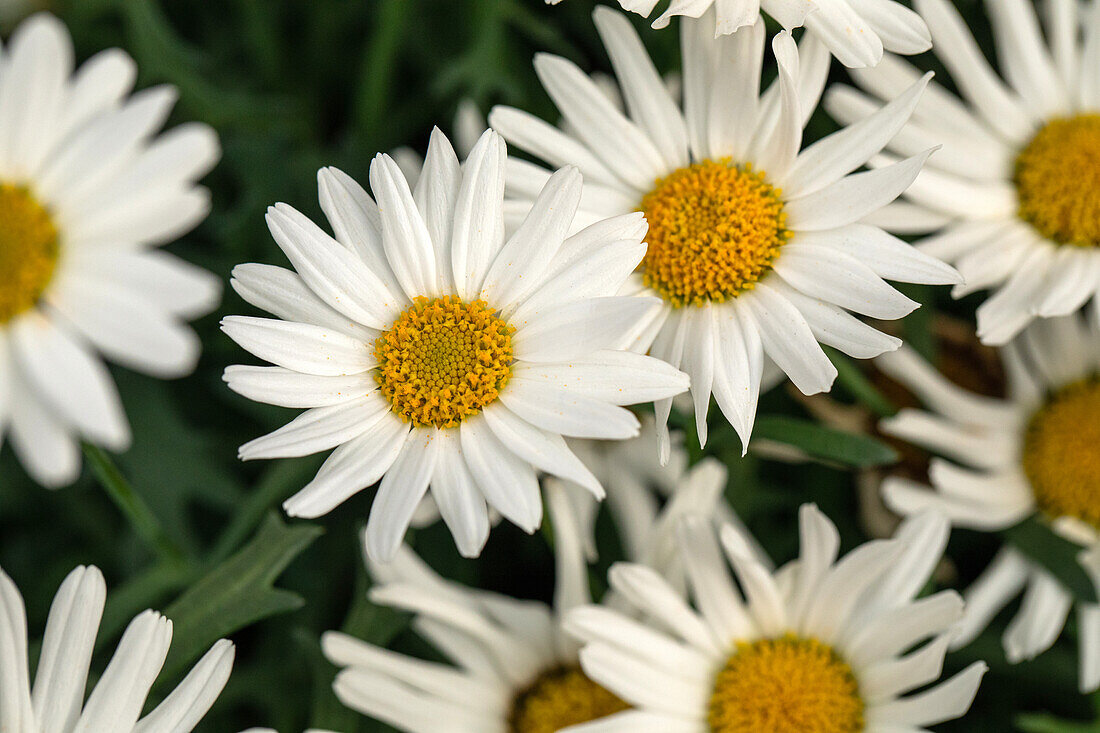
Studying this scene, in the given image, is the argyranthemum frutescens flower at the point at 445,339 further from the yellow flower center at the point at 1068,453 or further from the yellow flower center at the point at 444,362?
the yellow flower center at the point at 1068,453

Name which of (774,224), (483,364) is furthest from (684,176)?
(483,364)

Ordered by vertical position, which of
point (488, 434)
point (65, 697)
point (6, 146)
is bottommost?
point (65, 697)

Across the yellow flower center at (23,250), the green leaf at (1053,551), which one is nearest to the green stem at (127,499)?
the yellow flower center at (23,250)

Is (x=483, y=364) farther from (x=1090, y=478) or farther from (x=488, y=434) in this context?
(x=1090, y=478)

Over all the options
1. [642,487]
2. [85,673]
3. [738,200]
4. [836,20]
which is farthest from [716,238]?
[85,673]

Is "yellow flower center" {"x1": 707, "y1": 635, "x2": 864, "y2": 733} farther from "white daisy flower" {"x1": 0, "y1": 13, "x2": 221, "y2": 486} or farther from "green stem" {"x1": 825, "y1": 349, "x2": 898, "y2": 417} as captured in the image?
"white daisy flower" {"x1": 0, "y1": 13, "x2": 221, "y2": 486}

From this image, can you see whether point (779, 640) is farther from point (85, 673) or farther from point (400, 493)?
point (85, 673)
